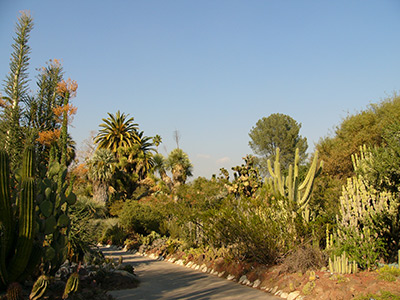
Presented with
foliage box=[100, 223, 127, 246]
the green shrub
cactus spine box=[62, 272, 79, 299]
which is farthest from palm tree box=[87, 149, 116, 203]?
cactus spine box=[62, 272, 79, 299]

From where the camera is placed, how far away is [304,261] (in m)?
7.61

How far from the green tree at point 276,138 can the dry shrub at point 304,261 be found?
1352 inches

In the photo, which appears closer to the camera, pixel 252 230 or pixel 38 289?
pixel 38 289

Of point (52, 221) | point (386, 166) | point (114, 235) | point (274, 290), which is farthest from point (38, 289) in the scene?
point (114, 235)

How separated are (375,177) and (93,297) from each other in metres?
6.79

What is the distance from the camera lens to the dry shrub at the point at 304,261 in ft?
24.9

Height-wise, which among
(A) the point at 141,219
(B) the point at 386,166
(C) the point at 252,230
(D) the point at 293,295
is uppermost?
(B) the point at 386,166

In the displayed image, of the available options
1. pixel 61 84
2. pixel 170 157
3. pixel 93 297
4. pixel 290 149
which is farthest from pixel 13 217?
pixel 290 149

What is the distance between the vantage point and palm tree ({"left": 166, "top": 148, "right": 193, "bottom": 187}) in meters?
34.0

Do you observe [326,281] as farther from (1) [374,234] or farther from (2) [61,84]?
(2) [61,84]

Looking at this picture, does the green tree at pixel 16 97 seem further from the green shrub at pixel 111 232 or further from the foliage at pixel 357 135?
the foliage at pixel 357 135

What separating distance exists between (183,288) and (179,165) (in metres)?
26.2

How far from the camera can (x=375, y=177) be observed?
8.24m

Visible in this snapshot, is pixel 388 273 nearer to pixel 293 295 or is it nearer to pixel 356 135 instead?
pixel 293 295
